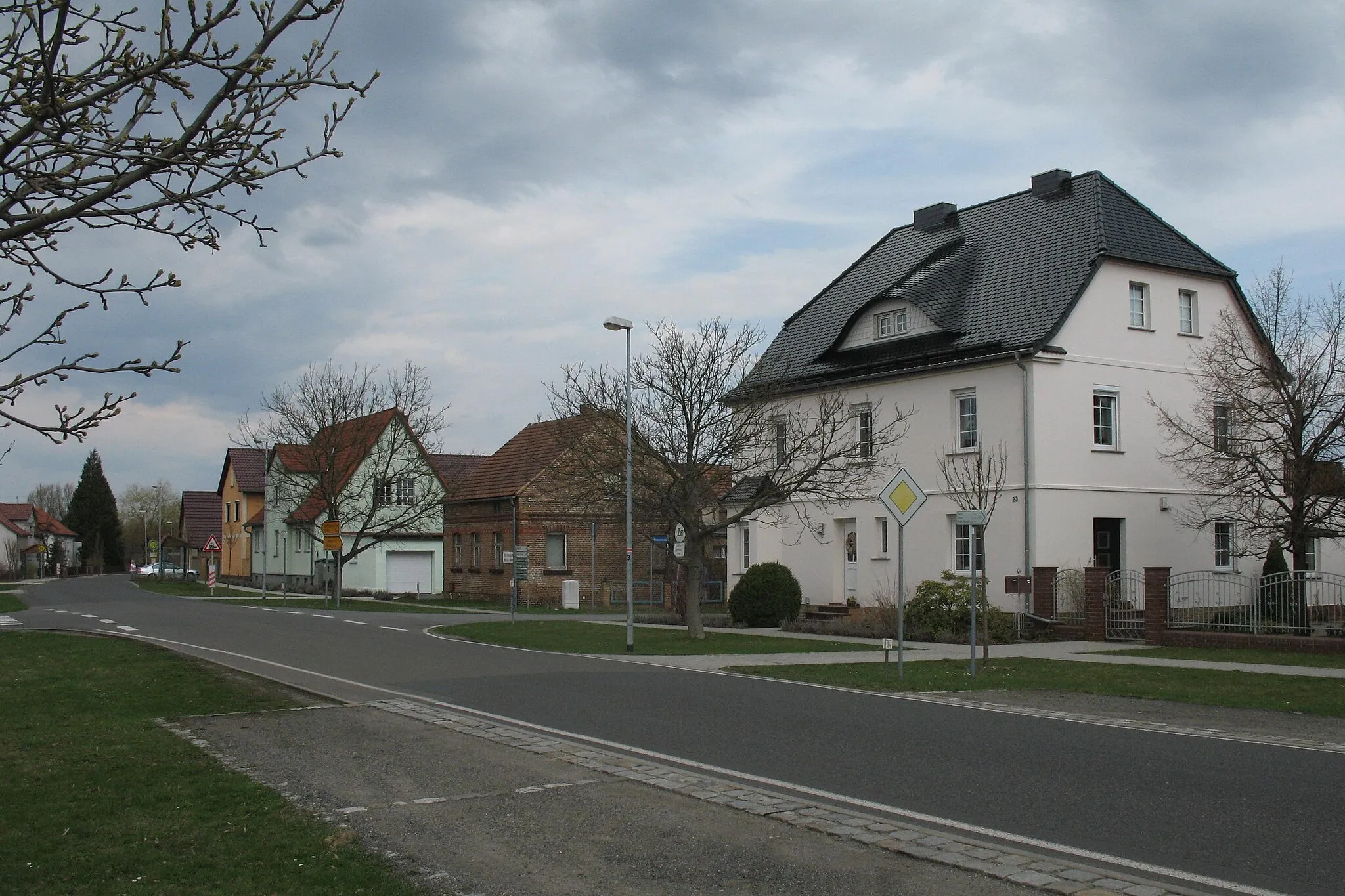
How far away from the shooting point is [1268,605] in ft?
76.1

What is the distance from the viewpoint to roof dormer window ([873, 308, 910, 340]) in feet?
106

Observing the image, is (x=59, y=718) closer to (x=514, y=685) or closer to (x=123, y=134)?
(x=514, y=685)

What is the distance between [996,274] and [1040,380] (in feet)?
15.2

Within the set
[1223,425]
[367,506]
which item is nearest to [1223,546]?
[1223,425]

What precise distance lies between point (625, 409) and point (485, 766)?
15815 millimetres

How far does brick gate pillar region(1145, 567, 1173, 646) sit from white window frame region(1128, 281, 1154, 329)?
818 cm

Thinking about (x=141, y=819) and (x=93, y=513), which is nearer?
(x=141, y=819)

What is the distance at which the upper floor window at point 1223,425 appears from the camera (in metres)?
28.0

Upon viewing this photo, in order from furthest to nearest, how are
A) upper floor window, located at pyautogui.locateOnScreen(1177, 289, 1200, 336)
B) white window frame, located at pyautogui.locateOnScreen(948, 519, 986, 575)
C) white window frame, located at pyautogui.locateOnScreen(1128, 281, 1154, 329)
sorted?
1. upper floor window, located at pyautogui.locateOnScreen(1177, 289, 1200, 336)
2. white window frame, located at pyautogui.locateOnScreen(1128, 281, 1154, 329)
3. white window frame, located at pyautogui.locateOnScreen(948, 519, 986, 575)

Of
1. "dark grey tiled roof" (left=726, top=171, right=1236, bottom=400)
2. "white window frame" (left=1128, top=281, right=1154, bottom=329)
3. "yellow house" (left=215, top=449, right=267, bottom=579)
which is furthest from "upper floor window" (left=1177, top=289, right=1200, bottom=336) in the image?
"yellow house" (left=215, top=449, right=267, bottom=579)

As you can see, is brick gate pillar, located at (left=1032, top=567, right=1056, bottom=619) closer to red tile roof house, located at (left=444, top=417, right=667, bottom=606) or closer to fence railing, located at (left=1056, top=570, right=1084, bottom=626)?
fence railing, located at (left=1056, top=570, right=1084, bottom=626)

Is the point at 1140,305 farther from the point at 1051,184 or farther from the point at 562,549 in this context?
the point at 562,549

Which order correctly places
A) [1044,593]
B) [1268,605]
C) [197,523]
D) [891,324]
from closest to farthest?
[1268,605] < [1044,593] < [891,324] < [197,523]

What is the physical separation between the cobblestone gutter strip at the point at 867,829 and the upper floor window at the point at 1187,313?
2426cm
